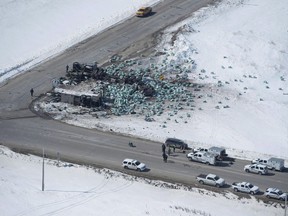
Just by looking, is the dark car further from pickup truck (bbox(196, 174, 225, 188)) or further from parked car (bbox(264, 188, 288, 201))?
parked car (bbox(264, 188, 288, 201))

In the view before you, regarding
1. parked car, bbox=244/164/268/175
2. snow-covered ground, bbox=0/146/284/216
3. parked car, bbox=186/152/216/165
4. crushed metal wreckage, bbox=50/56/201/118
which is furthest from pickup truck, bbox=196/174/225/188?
crushed metal wreckage, bbox=50/56/201/118

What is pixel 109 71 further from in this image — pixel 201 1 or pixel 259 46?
pixel 201 1

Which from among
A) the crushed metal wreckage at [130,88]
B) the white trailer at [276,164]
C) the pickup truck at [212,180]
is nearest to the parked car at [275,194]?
the pickup truck at [212,180]

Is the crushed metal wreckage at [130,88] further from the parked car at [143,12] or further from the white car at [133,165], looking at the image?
the parked car at [143,12]

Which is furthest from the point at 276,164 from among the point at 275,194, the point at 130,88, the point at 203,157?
the point at 130,88

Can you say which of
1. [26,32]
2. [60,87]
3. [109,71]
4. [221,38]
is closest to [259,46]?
[221,38]

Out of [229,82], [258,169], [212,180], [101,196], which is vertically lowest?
[258,169]

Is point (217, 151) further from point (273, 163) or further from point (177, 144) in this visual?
point (273, 163)
